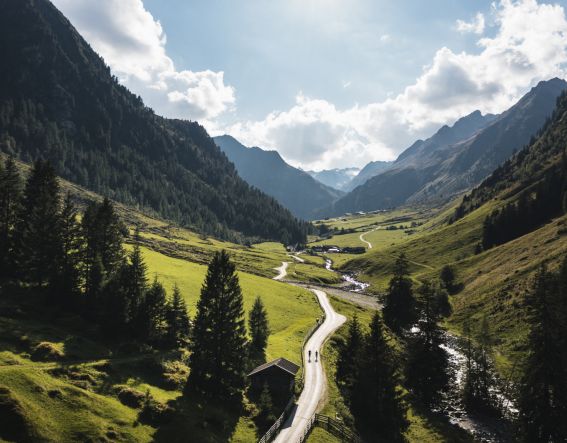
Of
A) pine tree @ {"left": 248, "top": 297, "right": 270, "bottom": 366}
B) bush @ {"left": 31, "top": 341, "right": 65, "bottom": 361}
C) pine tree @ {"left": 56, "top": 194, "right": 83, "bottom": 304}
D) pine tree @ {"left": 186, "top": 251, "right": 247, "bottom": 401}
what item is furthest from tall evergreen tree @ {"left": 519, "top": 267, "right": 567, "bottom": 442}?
pine tree @ {"left": 56, "top": 194, "right": 83, "bottom": 304}

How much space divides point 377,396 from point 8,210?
61711 mm

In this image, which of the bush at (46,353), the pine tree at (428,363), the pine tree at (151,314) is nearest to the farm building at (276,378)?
the pine tree at (151,314)

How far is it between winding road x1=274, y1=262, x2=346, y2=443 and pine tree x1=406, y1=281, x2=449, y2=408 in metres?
13.8

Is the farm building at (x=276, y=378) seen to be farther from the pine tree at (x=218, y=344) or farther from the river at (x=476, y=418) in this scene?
the river at (x=476, y=418)

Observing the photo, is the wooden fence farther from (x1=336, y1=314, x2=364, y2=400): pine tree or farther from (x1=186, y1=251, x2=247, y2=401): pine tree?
(x1=336, y1=314, x2=364, y2=400): pine tree

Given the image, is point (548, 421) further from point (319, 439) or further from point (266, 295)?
point (266, 295)

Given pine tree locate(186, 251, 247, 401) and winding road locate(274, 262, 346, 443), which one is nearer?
winding road locate(274, 262, 346, 443)

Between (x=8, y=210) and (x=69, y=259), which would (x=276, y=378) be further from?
(x=8, y=210)

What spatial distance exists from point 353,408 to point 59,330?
39119 millimetres

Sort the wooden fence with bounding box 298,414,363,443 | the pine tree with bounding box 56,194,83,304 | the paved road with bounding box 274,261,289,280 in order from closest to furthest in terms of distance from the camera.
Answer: the wooden fence with bounding box 298,414,363,443
the pine tree with bounding box 56,194,83,304
the paved road with bounding box 274,261,289,280

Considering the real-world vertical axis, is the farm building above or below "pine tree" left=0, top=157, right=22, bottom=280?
below

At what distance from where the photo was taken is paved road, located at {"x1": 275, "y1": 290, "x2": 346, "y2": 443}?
45.9 m

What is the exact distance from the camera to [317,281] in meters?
167

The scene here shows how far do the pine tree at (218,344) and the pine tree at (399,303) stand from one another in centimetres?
5163
